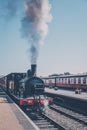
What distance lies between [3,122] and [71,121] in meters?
4.34

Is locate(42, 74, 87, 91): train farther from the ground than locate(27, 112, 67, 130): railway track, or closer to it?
farther from the ground

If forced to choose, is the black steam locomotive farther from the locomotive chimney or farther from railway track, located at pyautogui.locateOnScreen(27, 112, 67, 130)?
railway track, located at pyautogui.locateOnScreen(27, 112, 67, 130)

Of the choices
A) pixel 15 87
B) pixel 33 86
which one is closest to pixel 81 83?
pixel 15 87

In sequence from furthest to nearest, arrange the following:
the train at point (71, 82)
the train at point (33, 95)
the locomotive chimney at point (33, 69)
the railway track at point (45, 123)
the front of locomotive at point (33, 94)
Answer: the train at point (71, 82) < the locomotive chimney at point (33, 69) < the front of locomotive at point (33, 94) < the train at point (33, 95) < the railway track at point (45, 123)

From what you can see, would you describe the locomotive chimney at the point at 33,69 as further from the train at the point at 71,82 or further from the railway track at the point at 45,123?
the train at the point at 71,82

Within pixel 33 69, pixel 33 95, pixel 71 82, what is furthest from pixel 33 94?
pixel 71 82

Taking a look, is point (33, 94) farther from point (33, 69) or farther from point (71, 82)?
point (71, 82)

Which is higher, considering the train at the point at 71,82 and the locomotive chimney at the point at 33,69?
the locomotive chimney at the point at 33,69

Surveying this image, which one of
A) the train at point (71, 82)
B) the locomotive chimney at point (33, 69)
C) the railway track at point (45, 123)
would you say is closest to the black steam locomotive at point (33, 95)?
the locomotive chimney at point (33, 69)

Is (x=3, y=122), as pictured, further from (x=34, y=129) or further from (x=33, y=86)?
(x=33, y=86)

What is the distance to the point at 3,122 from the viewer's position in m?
12.6

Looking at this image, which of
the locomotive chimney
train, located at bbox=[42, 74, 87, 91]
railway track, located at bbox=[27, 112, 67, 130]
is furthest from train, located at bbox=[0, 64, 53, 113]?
train, located at bbox=[42, 74, 87, 91]

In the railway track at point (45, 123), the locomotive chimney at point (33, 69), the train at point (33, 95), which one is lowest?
the railway track at point (45, 123)

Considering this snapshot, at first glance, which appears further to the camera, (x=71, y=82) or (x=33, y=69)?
(x=71, y=82)
